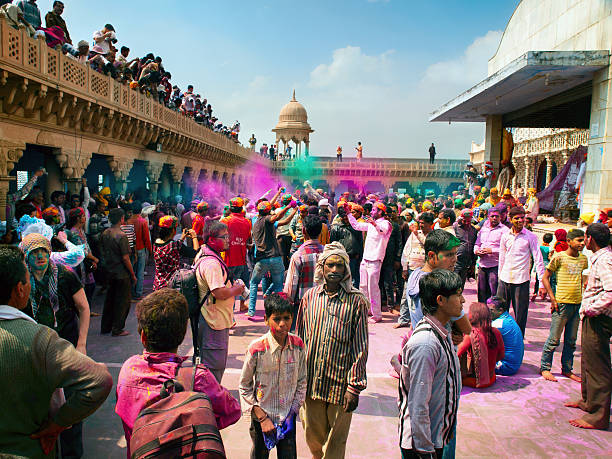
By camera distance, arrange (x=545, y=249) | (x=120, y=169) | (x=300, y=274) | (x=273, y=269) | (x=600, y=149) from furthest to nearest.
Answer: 1. (x=120, y=169)
2. (x=600, y=149)
3. (x=545, y=249)
4. (x=273, y=269)
5. (x=300, y=274)

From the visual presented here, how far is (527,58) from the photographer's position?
32.2 feet

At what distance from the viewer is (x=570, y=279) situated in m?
4.68

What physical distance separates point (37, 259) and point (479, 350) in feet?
13.8

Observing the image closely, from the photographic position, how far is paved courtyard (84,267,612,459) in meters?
3.37

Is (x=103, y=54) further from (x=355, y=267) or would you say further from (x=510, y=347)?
(x=510, y=347)

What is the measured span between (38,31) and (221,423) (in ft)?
34.8

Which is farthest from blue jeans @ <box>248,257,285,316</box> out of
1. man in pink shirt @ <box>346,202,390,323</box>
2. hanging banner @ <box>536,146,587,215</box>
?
hanging banner @ <box>536,146,587,215</box>

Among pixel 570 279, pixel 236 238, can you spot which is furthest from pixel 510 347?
pixel 236 238

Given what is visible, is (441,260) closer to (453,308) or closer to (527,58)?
(453,308)

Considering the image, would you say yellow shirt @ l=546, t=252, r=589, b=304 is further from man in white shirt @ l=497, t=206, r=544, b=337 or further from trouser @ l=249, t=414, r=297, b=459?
trouser @ l=249, t=414, r=297, b=459

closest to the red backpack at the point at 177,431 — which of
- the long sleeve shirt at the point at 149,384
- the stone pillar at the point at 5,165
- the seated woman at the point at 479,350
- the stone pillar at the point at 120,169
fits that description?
the long sleeve shirt at the point at 149,384

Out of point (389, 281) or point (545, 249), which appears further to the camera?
point (545, 249)

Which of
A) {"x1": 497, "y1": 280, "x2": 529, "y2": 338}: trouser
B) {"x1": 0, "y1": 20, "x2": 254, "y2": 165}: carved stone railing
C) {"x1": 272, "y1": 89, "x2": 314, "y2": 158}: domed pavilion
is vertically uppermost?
{"x1": 272, "y1": 89, "x2": 314, "y2": 158}: domed pavilion

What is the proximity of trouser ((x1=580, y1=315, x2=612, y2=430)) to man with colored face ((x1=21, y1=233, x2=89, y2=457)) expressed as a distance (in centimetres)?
440
